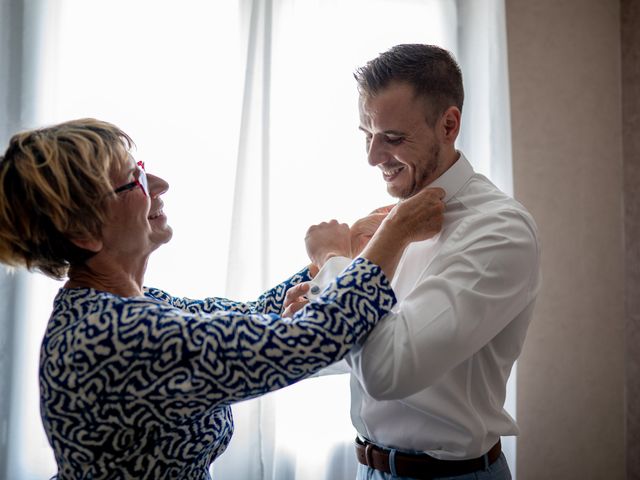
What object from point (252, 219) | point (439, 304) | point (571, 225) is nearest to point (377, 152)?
point (439, 304)

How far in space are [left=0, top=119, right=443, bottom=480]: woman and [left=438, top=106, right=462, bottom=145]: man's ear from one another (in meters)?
0.34

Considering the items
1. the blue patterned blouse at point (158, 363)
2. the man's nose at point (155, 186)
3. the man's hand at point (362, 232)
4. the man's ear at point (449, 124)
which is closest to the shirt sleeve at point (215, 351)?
the blue patterned blouse at point (158, 363)

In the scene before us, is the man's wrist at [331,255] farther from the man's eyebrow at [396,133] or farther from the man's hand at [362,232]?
the man's eyebrow at [396,133]

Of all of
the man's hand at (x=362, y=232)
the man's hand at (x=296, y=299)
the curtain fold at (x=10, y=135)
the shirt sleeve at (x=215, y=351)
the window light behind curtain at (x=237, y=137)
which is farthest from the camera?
the window light behind curtain at (x=237, y=137)

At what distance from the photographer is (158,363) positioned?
0.96 m

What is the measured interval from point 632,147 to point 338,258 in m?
2.44

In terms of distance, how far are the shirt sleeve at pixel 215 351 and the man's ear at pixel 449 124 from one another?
61 cm

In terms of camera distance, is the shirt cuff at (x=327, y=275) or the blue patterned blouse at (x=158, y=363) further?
the shirt cuff at (x=327, y=275)

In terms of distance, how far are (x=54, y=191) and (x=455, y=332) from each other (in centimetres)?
76

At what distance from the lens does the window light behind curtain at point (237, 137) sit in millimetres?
2389

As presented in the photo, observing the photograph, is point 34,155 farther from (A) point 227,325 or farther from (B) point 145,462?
(B) point 145,462

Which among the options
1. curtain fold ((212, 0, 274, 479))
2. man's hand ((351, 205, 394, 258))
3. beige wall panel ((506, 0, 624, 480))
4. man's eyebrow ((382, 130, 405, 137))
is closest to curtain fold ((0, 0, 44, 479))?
curtain fold ((212, 0, 274, 479))

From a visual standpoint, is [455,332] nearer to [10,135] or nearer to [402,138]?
[402,138]

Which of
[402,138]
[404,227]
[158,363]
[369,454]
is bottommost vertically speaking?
[369,454]
